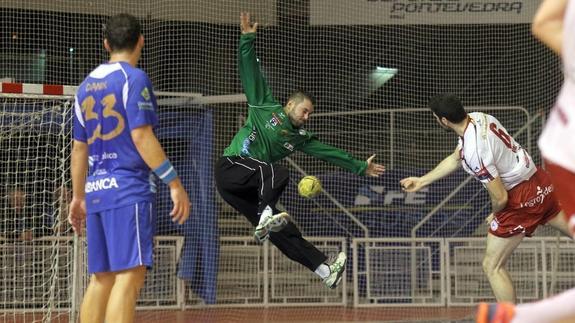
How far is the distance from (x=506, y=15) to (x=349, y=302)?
476 centimetres

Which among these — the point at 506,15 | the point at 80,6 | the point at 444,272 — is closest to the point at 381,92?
the point at 506,15

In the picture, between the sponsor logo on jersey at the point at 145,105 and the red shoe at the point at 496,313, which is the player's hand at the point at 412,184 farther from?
the red shoe at the point at 496,313

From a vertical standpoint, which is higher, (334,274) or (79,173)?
(79,173)

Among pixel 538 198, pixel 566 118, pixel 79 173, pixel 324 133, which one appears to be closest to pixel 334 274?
pixel 538 198

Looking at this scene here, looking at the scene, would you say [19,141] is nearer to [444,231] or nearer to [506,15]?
[444,231]

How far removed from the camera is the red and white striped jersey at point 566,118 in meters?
2.78

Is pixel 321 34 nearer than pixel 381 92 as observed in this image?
Yes

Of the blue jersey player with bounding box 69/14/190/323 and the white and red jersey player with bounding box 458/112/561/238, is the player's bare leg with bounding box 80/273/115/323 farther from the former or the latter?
the white and red jersey player with bounding box 458/112/561/238

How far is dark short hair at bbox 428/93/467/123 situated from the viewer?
661 centimetres

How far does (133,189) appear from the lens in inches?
179

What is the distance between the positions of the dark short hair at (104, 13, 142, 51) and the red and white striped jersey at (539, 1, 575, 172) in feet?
8.33

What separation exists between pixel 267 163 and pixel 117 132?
9.18 ft

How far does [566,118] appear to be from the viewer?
2.84 m

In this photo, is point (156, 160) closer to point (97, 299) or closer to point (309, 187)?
point (97, 299)
